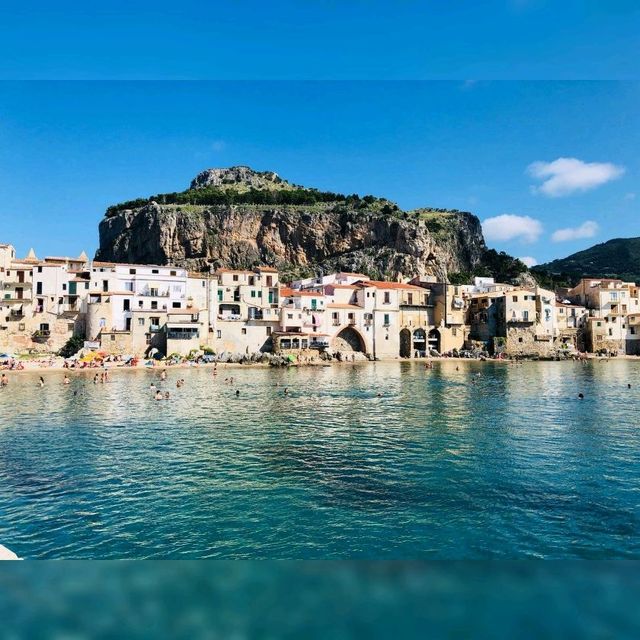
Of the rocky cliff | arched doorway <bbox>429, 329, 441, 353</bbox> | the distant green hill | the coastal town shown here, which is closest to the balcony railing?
the coastal town

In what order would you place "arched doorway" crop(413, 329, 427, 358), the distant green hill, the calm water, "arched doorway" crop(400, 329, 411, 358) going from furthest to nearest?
the distant green hill < "arched doorway" crop(413, 329, 427, 358) < "arched doorway" crop(400, 329, 411, 358) < the calm water

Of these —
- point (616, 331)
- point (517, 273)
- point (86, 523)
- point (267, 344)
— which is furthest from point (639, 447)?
point (517, 273)

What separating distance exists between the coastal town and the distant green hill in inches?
1902

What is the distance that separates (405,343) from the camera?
4559cm

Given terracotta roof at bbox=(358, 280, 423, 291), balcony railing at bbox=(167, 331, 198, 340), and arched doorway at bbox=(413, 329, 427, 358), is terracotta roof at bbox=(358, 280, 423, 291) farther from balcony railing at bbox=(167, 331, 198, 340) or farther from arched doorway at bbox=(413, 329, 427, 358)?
balcony railing at bbox=(167, 331, 198, 340)

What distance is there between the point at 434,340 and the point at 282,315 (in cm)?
1415

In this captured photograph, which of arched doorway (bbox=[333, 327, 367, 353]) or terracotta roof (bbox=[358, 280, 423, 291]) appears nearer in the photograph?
arched doorway (bbox=[333, 327, 367, 353])

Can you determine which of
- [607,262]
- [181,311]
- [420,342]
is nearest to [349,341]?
[420,342]

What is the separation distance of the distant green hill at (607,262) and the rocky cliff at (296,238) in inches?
1149

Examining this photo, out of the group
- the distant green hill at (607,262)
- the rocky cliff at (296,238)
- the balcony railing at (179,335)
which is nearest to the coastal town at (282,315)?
the balcony railing at (179,335)

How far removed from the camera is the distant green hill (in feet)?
336

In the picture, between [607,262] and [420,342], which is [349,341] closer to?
[420,342]

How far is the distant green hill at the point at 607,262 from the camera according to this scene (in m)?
102

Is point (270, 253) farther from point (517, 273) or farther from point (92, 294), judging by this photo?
point (92, 294)
